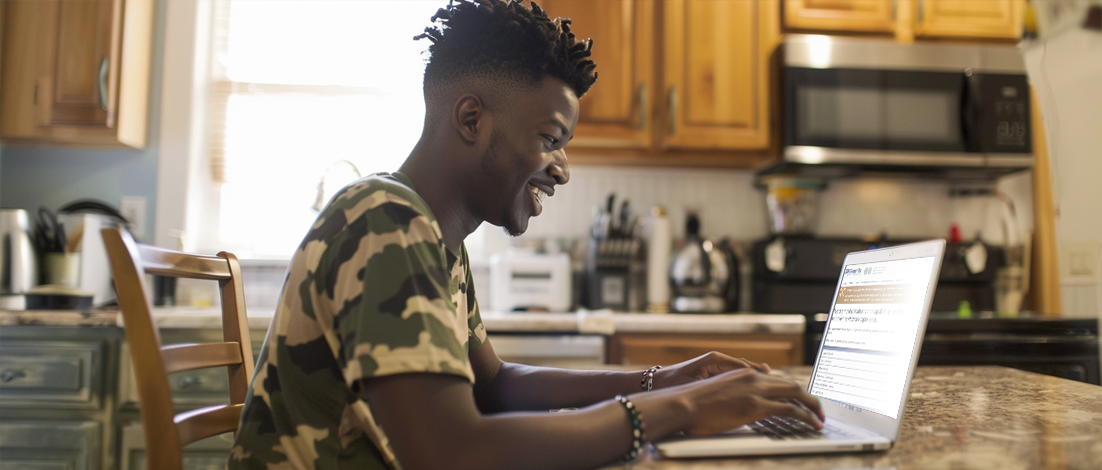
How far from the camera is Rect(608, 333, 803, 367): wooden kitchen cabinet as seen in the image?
2.34m

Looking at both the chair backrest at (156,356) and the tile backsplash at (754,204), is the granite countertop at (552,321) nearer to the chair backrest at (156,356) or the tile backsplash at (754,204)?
the tile backsplash at (754,204)

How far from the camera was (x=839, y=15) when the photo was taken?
2807mm

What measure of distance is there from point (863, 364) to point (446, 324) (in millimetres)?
536

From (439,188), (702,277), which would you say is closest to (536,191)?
(439,188)

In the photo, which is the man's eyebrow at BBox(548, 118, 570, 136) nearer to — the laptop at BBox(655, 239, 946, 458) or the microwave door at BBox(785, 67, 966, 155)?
the laptop at BBox(655, 239, 946, 458)

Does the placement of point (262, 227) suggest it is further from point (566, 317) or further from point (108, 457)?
point (566, 317)

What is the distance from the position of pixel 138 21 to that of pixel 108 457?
1.63 m

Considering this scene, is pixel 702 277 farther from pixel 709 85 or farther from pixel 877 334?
pixel 877 334

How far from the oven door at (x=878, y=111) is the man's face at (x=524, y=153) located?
1.94 meters

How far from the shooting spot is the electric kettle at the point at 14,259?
2383mm

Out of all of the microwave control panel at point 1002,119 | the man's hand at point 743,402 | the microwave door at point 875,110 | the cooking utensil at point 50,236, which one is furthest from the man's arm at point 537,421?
the microwave control panel at point 1002,119

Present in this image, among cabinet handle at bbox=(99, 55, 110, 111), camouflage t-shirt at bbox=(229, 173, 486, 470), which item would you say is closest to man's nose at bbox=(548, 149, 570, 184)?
camouflage t-shirt at bbox=(229, 173, 486, 470)

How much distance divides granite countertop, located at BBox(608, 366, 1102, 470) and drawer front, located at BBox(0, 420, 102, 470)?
2059 millimetres

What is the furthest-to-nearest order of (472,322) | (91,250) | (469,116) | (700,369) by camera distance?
1. (91,250)
2. (472,322)
3. (700,369)
4. (469,116)
